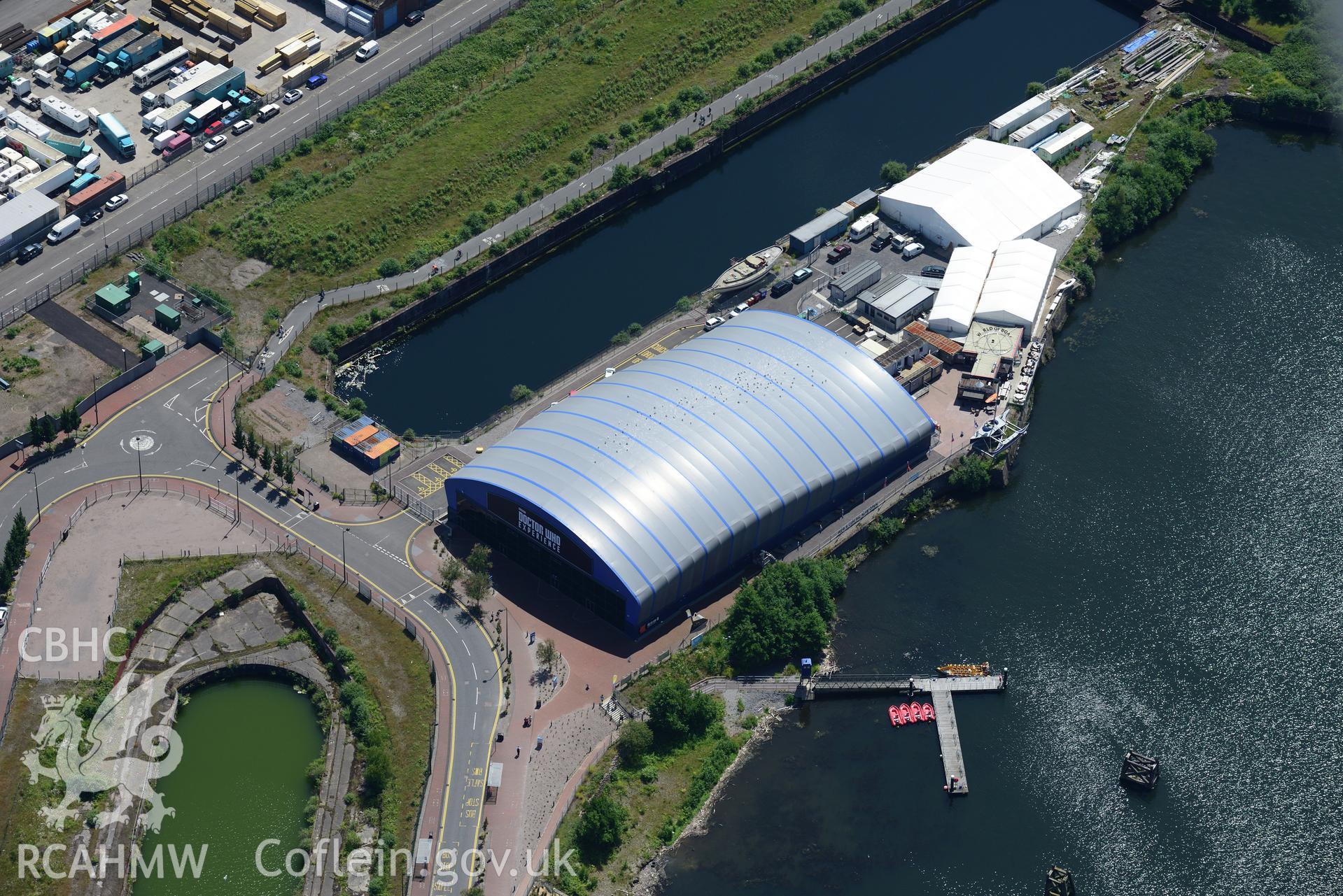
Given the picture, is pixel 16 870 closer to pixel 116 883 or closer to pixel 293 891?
pixel 116 883

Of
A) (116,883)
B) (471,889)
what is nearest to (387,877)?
(471,889)

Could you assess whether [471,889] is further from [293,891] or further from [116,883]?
[116,883]

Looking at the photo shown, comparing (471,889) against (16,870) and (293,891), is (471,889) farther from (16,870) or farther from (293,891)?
(16,870)

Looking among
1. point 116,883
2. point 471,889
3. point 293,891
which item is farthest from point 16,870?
point 471,889

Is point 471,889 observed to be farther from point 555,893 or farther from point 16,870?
point 16,870

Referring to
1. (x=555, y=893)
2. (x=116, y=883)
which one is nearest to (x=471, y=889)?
(x=555, y=893)
